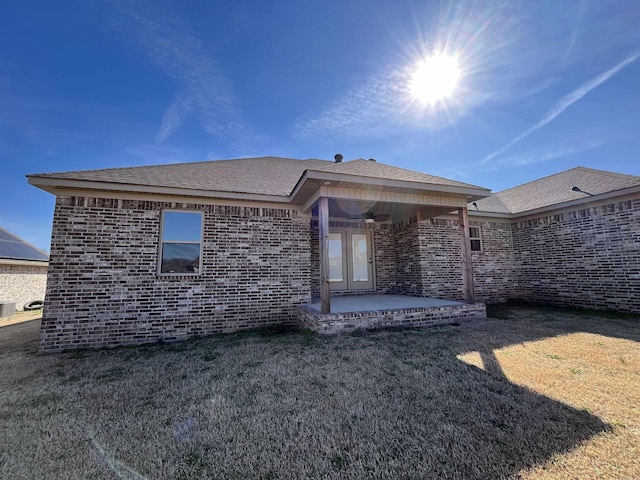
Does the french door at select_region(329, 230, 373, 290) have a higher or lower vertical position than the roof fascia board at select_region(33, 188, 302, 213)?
lower

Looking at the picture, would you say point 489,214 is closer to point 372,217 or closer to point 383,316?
point 372,217

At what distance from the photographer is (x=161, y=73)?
24.2 ft

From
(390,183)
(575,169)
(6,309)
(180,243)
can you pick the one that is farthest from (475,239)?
(6,309)

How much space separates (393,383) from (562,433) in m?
1.50

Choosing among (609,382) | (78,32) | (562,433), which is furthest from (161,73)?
(609,382)

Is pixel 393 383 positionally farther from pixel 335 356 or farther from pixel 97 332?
pixel 97 332

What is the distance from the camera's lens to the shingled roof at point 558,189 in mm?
7684

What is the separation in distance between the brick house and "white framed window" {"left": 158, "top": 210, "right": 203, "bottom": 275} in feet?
0.07

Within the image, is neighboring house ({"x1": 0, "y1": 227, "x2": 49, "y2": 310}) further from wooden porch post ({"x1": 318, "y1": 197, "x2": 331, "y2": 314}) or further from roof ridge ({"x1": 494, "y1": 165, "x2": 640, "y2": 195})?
roof ridge ({"x1": 494, "y1": 165, "x2": 640, "y2": 195})

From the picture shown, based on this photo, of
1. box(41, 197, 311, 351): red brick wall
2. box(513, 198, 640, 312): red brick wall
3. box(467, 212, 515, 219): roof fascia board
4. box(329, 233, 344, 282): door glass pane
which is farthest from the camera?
box(467, 212, 515, 219): roof fascia board

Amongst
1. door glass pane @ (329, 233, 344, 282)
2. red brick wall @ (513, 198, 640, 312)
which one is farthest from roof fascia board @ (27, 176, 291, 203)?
red brick wall @ (513, 198, 640, 312)

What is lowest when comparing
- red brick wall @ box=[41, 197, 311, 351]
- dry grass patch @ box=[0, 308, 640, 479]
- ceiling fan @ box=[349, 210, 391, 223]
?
dry grass patch @ box=[0, 308, 640, 479]

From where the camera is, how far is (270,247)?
655 cm

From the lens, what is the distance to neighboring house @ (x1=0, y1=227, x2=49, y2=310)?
35.7 ft
